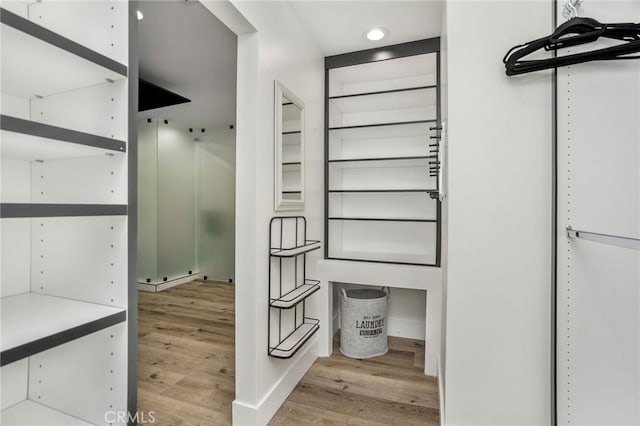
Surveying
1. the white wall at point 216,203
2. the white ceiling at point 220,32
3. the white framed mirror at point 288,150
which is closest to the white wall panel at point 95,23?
the white framed mirror at point 288,150

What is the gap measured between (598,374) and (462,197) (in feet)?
2.66

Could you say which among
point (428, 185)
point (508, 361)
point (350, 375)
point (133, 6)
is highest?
point (133, 6)

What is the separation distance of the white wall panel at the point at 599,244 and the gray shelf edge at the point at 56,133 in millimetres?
1540

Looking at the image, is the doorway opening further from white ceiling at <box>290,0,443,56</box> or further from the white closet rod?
the white closet rod

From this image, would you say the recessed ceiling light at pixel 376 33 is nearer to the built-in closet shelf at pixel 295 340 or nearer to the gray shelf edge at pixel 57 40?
the gray shelf edge at pixel 57 40

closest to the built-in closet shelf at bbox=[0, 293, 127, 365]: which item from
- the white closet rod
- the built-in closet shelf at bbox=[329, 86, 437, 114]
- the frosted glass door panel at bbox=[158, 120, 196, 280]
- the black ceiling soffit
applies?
the white closet rod

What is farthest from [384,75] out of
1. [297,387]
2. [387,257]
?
[297,387]

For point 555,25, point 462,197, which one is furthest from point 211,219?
point 555,25

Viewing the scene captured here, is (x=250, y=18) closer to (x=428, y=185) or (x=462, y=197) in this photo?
(x=462, y=197)

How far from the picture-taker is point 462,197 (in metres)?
1.42

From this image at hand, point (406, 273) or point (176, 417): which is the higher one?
point (406, 273)

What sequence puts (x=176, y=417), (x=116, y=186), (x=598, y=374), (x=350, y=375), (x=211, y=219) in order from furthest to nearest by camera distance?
(x=211, y=219) < (x=350, y=375) < (x=176, y=417) < (x=598, y=374) < (x=116, y=186)

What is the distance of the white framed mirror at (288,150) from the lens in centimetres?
197

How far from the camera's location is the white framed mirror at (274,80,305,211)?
1968 mm
